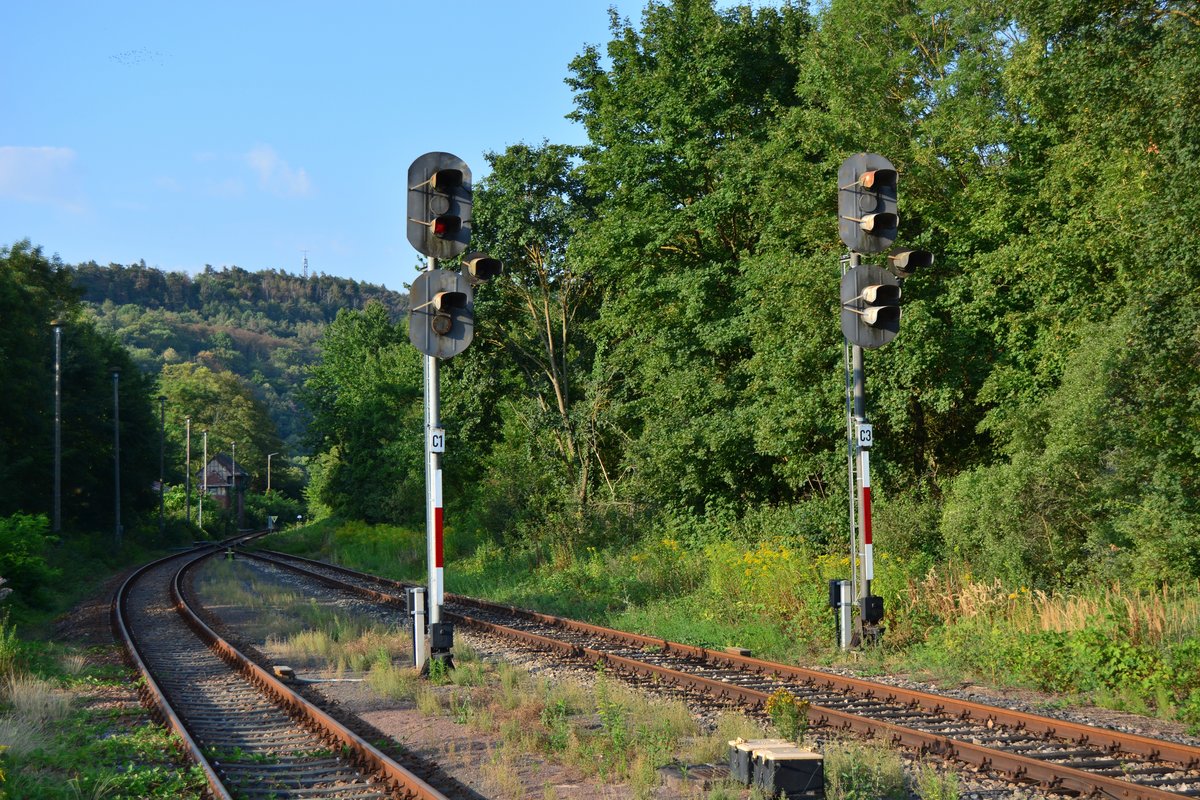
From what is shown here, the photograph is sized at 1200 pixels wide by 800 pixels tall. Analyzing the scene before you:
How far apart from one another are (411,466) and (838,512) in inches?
874

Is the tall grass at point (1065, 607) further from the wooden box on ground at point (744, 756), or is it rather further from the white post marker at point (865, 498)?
the wooden box on ground at point (744, 756)

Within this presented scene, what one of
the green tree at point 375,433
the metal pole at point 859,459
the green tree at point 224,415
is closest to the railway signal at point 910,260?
the metal pole at point 859,459

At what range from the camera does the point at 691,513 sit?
23750 mm

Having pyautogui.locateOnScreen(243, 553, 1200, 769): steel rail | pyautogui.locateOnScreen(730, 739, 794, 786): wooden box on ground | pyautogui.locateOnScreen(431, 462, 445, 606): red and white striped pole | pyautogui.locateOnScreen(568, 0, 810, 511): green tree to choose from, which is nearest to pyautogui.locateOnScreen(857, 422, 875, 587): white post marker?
pyautogui.locateOnScreen(243, 553, 1200, 769): steel rail

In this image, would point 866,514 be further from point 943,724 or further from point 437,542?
point 437,542

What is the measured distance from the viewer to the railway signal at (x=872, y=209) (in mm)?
13000

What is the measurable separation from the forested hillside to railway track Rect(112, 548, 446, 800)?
352 inches

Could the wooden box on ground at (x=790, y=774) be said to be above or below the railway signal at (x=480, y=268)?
below

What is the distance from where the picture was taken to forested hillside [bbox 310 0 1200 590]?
13430 mm

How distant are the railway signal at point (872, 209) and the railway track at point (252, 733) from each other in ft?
28.5

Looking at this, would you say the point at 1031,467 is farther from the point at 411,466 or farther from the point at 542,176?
the point at 411,466

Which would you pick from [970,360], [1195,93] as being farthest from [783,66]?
[1195,93]

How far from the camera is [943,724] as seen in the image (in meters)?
8.97

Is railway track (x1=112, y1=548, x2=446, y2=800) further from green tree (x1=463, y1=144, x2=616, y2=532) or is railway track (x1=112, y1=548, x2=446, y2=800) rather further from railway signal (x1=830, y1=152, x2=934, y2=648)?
green tree (x1=463, y1=144, x2=616, y2=532)
